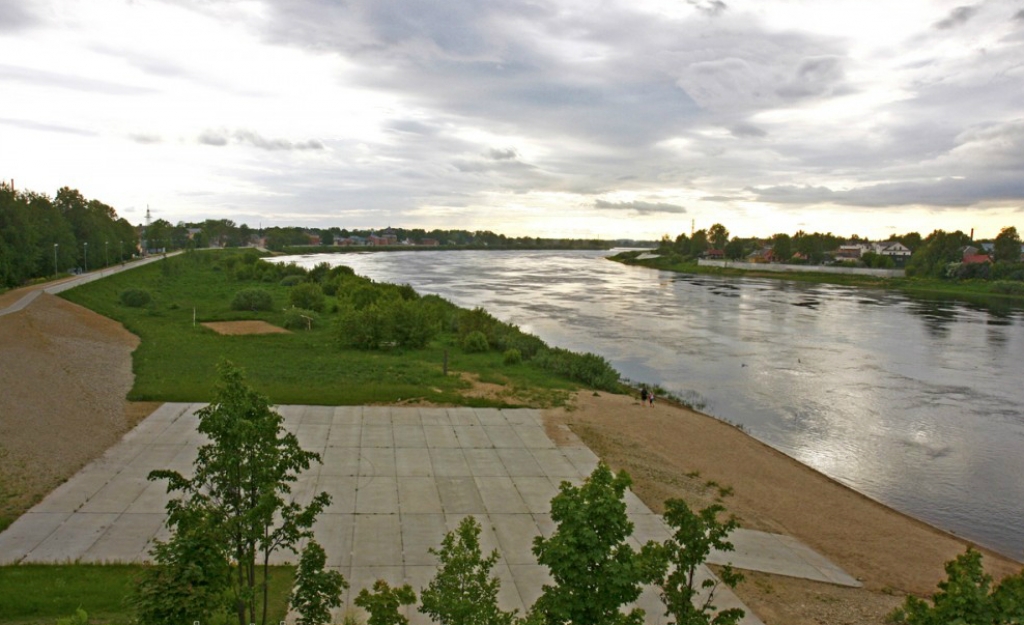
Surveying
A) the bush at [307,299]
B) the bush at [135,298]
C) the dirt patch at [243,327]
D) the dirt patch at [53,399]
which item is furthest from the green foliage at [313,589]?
the bush at [135,298]

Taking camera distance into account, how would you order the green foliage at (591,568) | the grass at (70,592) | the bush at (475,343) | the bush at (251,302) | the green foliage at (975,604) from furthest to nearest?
the bush at (251,302) < the bush at (475,343) < the grass at (70,592) < the green foliage at (591,568) < the green foliage at (975,604)

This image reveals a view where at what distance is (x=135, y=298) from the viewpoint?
50281mm

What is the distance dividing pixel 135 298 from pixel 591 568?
5345cm

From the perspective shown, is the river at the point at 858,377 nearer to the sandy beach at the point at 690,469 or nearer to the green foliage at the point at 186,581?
the sandy beach at the point at 690,469

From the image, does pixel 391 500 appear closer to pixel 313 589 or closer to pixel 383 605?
pixel 313 589

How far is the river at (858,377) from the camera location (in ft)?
72.7

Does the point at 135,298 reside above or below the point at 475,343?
above

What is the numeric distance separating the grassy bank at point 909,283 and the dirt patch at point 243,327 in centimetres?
8153

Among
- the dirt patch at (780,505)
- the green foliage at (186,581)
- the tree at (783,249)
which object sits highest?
the tree at (783,249)

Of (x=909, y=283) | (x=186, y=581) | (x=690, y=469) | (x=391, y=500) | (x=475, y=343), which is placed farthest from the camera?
(x=909, y=283)

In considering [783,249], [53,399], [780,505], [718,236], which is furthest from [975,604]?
[718,236]

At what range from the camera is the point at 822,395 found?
32906 mm

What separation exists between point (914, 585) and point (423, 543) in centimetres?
1067

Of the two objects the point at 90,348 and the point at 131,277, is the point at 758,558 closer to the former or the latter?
the point at 90,348
